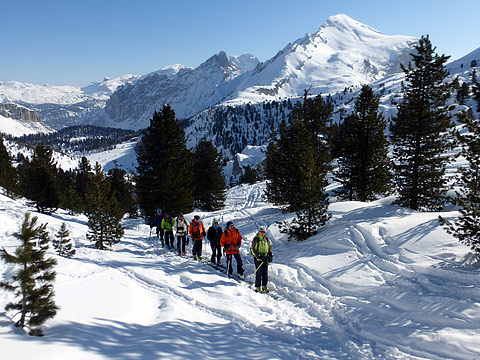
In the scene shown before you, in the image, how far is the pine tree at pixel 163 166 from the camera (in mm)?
22578

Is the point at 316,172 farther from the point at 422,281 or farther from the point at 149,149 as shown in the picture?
the point at 149,149

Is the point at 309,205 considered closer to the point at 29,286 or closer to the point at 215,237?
the point at 215,237

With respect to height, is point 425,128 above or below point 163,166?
above

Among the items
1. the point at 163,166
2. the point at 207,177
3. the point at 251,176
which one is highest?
the point at 163,166

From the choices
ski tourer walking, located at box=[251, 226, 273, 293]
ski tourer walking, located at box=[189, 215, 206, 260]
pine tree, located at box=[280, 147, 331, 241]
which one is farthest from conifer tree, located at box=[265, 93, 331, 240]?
ski tourer walking, located at box=[189, 215, 206, 260]

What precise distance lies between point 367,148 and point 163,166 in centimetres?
1601

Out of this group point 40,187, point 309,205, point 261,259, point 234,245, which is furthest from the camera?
point 40,187

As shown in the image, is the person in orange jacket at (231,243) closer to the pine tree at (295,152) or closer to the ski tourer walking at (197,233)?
the ski tourer walking at (197,233)

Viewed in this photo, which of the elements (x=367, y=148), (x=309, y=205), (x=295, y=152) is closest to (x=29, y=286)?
(x=309, y=205)

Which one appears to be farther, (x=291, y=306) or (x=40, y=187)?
(x=40, y=187)

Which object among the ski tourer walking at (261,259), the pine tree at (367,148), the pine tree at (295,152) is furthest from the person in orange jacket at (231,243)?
the pine tree at (367,148)

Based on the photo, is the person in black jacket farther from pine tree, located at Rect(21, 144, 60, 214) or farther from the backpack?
pine tree, located at Rect(21, 144, 60, 214)

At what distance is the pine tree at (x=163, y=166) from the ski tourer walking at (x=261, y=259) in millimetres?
13742

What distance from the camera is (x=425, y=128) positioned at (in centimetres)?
1656
